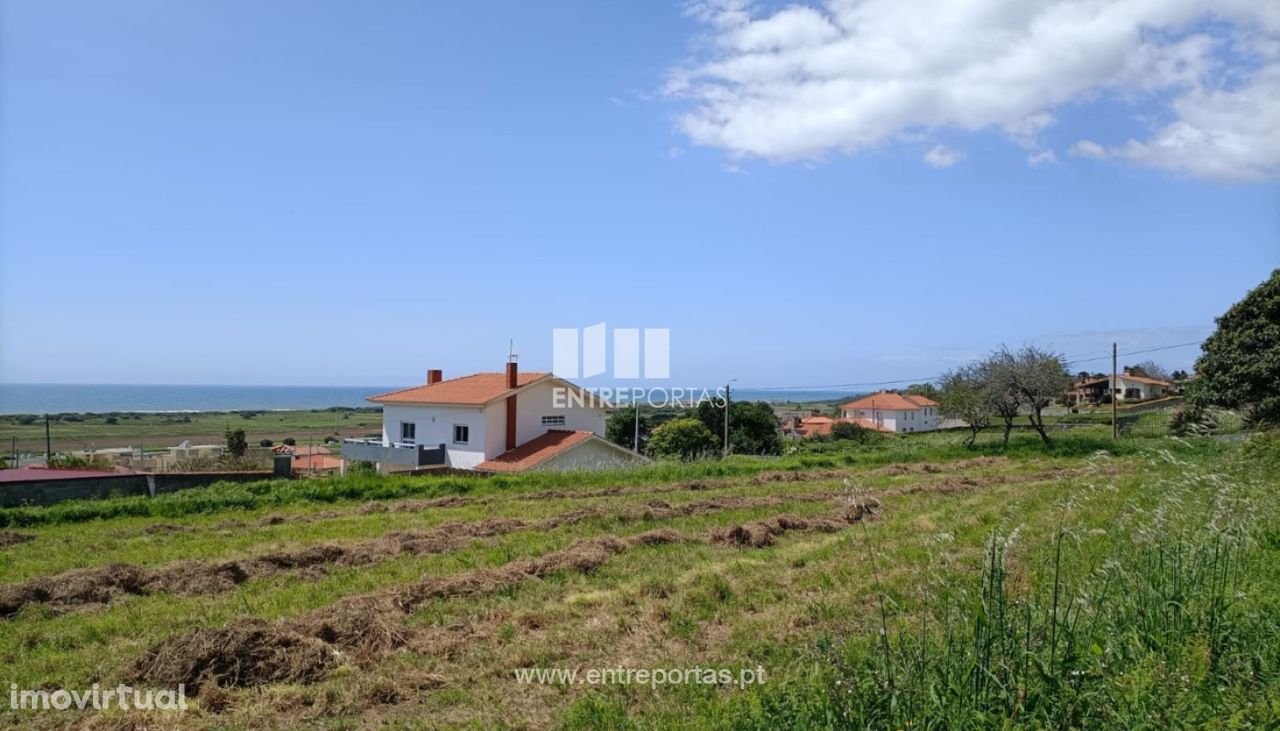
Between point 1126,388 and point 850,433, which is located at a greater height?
point 1126,388

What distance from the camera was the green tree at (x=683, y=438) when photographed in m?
41.4

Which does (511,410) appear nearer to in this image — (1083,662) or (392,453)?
(392,453)

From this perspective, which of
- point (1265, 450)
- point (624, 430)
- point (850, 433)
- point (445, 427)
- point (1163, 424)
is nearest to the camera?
point (1265, 450)

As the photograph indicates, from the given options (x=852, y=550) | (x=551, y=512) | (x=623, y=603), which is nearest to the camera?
(x=623, y=603)

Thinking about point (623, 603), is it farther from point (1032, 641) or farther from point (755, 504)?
point (755, 504)

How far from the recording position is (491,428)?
30906 mm

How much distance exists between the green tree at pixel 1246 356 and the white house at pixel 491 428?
69.9 ft

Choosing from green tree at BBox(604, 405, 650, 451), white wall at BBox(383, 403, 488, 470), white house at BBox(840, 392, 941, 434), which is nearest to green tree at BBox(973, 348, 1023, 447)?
white wall at BBox(383, 403, 488, 470)

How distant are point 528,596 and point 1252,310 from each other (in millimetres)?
30001

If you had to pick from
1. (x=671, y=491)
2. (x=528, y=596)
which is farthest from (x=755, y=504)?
(x=528, y=596)

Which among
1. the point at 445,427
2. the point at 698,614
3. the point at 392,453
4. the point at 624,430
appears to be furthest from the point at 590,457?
the point at 698,614

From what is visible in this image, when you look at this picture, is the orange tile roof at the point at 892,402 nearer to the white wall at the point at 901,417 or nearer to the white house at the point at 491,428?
the white wall at the point at 901,417

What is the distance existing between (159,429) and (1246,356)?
92.1 metres

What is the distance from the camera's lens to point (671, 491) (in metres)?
15.3
